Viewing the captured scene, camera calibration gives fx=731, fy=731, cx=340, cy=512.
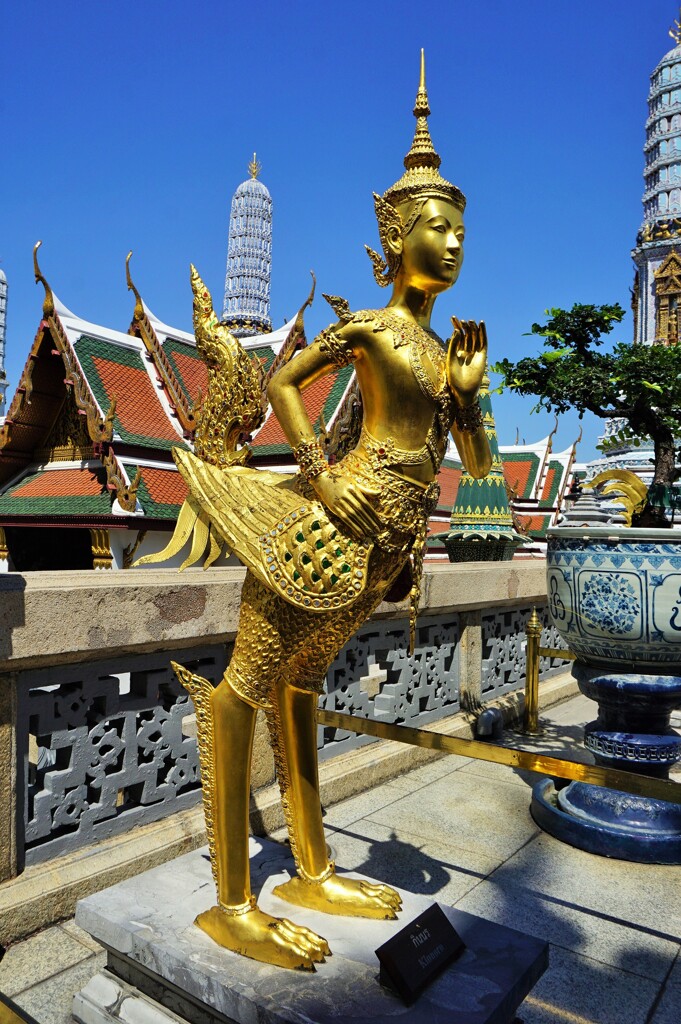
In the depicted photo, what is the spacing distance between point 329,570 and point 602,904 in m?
Result: 2.08

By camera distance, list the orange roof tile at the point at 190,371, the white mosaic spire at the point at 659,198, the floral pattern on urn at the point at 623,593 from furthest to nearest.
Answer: the white mosaic spire at the point at 659,198
the orange roof tile at the point at 190,371
the floral pattern on urn at the point at 623,593

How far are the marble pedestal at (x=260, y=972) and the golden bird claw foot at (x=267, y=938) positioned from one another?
0.07 ft

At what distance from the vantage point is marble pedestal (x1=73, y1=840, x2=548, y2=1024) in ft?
5.85

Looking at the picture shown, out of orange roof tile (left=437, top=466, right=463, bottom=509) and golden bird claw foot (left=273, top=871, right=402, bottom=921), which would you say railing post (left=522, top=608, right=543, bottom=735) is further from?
orange roof tile (left=437, top=466, right=463, bottom=509)

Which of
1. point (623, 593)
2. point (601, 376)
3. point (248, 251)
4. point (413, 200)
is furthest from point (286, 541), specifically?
point (248, 251)

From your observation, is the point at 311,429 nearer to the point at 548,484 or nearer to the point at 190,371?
the point at 190,371

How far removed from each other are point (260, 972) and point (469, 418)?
160 cm

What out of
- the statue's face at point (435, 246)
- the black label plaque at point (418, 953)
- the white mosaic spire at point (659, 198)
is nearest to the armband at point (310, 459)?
the statue's face at point (435, 246)

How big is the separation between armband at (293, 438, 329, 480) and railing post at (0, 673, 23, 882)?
55.7 inches

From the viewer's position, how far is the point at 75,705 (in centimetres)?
288

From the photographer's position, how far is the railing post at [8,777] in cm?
257

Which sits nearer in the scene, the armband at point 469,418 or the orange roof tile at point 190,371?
the armband at point 469,418

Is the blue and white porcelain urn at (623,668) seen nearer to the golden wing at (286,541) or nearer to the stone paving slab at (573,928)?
the stone paving slab at (573,928)

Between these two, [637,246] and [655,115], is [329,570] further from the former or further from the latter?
[655,115]
